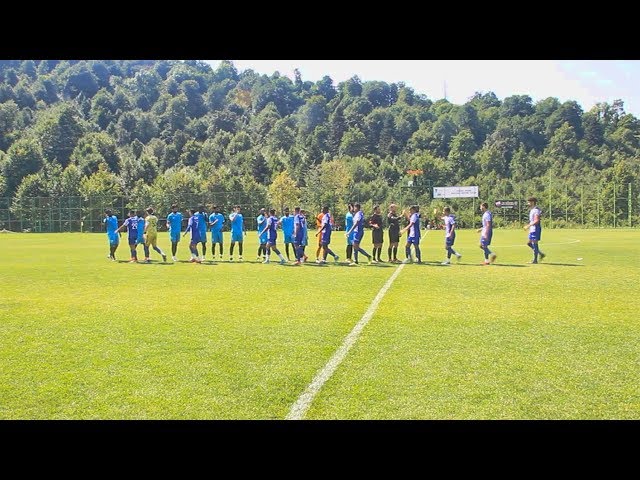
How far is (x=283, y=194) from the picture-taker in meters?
72.0

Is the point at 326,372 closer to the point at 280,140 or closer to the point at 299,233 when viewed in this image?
the point at 299,233

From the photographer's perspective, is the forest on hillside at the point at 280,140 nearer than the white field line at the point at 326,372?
No

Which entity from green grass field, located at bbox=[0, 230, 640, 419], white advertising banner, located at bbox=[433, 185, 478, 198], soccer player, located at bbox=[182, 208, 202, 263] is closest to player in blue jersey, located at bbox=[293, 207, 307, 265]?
soccer player, located at bbox=[182, 208, 202, 263]

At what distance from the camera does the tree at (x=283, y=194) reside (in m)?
70.8

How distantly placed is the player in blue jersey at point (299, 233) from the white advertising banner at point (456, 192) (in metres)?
51.1

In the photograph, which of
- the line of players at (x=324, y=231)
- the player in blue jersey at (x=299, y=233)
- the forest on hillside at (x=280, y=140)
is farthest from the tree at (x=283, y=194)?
the player in blue jersey at (x=299, y=233)

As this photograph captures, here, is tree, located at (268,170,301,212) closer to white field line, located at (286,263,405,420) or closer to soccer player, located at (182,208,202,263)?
soccer player, located at (182,208,202,263)

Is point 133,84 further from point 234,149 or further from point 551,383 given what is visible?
point 551,383

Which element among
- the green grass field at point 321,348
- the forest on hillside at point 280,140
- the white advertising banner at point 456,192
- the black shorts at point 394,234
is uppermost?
the forest on hillside at point 280,140

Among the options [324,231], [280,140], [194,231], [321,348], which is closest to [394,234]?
[324,231]

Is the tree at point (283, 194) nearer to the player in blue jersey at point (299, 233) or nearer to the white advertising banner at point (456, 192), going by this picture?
the white advertising banner at point (456, 192)

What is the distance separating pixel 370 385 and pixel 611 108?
100331 mm

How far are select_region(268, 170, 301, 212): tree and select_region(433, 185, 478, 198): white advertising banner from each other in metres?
14.8
